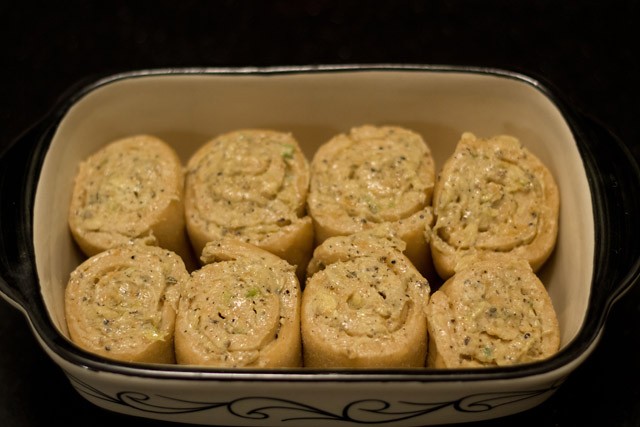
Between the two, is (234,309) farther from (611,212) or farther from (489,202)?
(611,212)

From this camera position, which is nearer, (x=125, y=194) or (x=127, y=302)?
(x=127, y=302)

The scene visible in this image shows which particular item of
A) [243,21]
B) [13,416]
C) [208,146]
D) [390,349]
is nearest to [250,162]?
[208,146]

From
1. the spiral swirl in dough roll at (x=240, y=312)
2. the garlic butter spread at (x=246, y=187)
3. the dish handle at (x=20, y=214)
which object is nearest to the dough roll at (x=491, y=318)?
the spiral swirl in dough roll at (x=240, y=312)

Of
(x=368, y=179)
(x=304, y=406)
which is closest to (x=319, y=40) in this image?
(x=368, y=179)

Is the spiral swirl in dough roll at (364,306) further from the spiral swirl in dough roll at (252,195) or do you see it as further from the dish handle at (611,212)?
the dish handle at (611,212)

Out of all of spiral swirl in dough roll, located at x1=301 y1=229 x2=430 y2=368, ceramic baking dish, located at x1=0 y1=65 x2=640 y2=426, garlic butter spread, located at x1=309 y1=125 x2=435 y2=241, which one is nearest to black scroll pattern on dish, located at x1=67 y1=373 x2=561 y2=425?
ceramic baking dish, located at x1=0 y1=65 x2=640 y2=426

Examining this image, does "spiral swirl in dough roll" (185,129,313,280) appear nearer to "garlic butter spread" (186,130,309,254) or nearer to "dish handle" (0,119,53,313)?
"garlic butter spread" (186,130,309,254)
